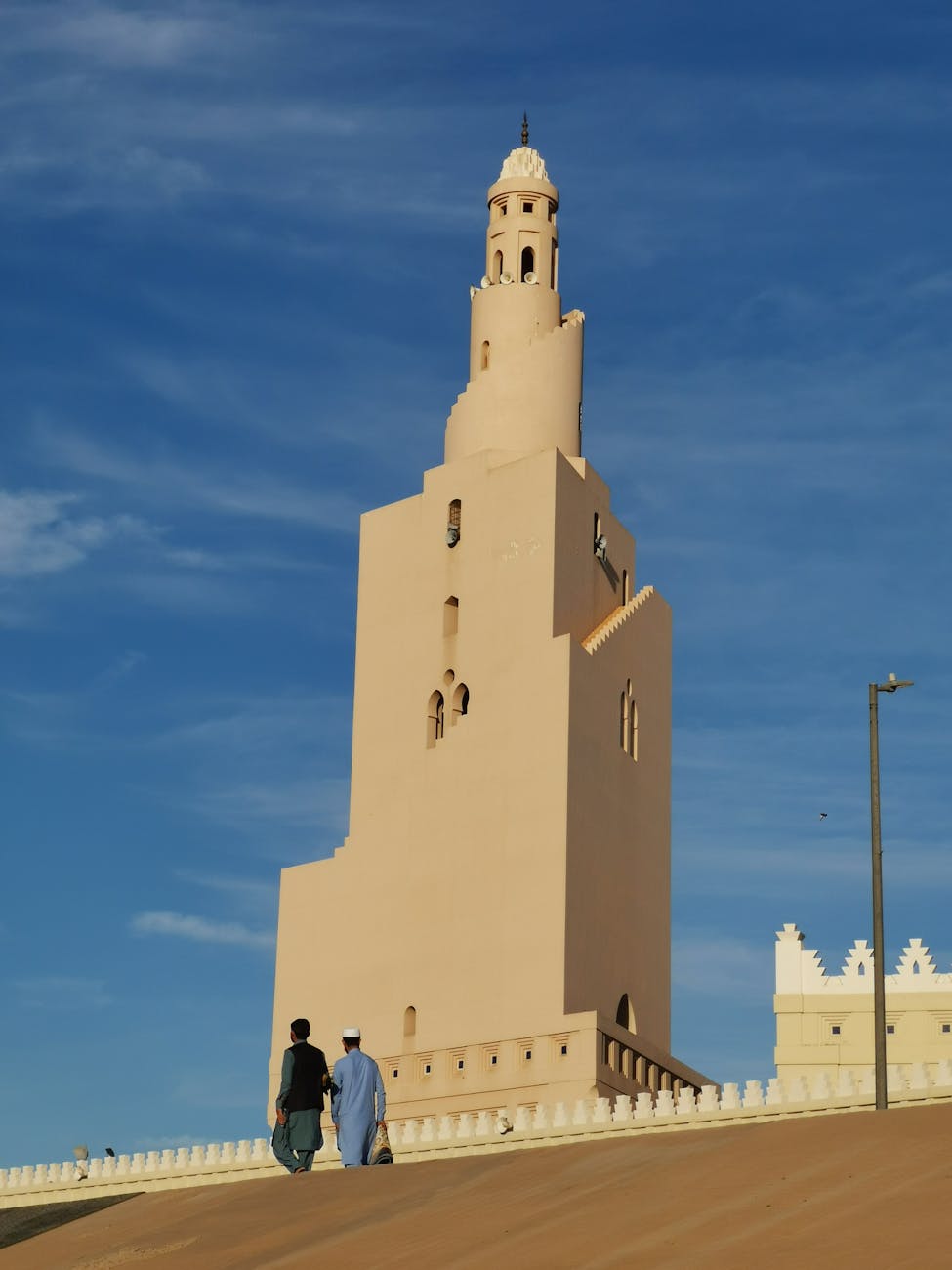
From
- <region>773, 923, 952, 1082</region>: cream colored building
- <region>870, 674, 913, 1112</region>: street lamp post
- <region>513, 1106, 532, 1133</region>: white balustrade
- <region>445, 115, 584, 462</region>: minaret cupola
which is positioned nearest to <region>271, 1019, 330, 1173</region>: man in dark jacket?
<region>870, 674, 913, 1112</region>: street lamp post

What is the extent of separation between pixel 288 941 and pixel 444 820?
470 cm

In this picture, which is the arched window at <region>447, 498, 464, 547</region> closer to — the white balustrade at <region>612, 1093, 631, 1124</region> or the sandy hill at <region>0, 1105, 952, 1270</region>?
the white balustrade at <region>612, 1093, 631, 1124</region>

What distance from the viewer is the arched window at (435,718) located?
4581cm

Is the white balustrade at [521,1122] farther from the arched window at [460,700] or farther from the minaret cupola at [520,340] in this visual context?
the minaret cupola at [520,340]

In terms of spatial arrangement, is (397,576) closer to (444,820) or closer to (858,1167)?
(444,820)

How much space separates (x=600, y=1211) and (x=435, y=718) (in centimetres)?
3026

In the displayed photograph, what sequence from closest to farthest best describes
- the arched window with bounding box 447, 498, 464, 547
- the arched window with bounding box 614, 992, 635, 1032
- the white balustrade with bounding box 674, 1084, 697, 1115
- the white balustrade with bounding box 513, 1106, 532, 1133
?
the white balustrade with bounding box 674, 1084, 697, 1115, the white balustrade with bounding box 513, 1106, 532, 1133, the arched window with bounding box 614, 992, 635, 1032, the arched window with bounding box 447, 498, 464, 547

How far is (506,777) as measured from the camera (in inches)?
1713

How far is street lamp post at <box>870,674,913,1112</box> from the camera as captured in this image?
906 inches

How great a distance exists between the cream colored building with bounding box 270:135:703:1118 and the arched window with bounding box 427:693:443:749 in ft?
0.20

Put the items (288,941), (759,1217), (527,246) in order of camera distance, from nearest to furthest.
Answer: (759,1217)
(288,941)
(527,246)

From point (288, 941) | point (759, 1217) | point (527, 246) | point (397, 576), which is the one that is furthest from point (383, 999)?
point (759, 1217)

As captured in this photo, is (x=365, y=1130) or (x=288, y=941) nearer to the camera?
(x=365, y=1130)

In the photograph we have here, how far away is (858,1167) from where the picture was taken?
52.1 feet
